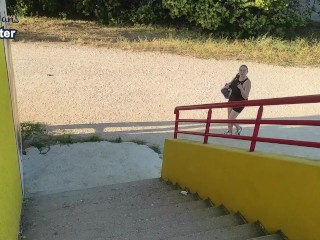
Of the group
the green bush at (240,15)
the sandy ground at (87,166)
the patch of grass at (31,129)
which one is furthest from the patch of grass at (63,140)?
the green bush at (240,15)

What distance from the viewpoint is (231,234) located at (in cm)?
399

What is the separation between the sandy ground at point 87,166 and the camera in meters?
7.79

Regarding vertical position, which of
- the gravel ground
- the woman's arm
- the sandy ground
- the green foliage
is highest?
the green foliage

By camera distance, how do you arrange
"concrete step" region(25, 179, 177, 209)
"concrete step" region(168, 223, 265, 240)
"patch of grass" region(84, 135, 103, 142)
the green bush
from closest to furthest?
"concrete step" region(168, 223, 265, 240) < "concrete step" region(25, 179, 177, 209) < "patch of grass" region(84, 135, 103, 142) < the green bush

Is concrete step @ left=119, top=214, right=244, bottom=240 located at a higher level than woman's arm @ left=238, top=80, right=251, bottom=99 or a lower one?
lower

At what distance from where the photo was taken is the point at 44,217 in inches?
202

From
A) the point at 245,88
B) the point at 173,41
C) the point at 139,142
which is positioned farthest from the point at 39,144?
the point at 173,41

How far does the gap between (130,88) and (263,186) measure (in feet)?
27.4

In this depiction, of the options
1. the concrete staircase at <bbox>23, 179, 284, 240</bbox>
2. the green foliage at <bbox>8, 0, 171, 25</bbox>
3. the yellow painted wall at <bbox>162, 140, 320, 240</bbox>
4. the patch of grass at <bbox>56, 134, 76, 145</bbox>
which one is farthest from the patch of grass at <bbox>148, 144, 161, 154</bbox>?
the green foliage at <bbox>8, 0, 171, 25</bbox>

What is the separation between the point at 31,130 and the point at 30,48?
5.37 meters

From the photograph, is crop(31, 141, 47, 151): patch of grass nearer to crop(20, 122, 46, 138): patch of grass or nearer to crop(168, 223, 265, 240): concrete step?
crop(20, 122, 46, 138): patch of grass

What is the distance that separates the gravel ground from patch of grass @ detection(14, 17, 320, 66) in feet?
1.74

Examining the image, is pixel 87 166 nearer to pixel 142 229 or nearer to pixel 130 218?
pixel 130 218

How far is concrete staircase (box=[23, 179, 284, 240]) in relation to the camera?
425 centimetres
